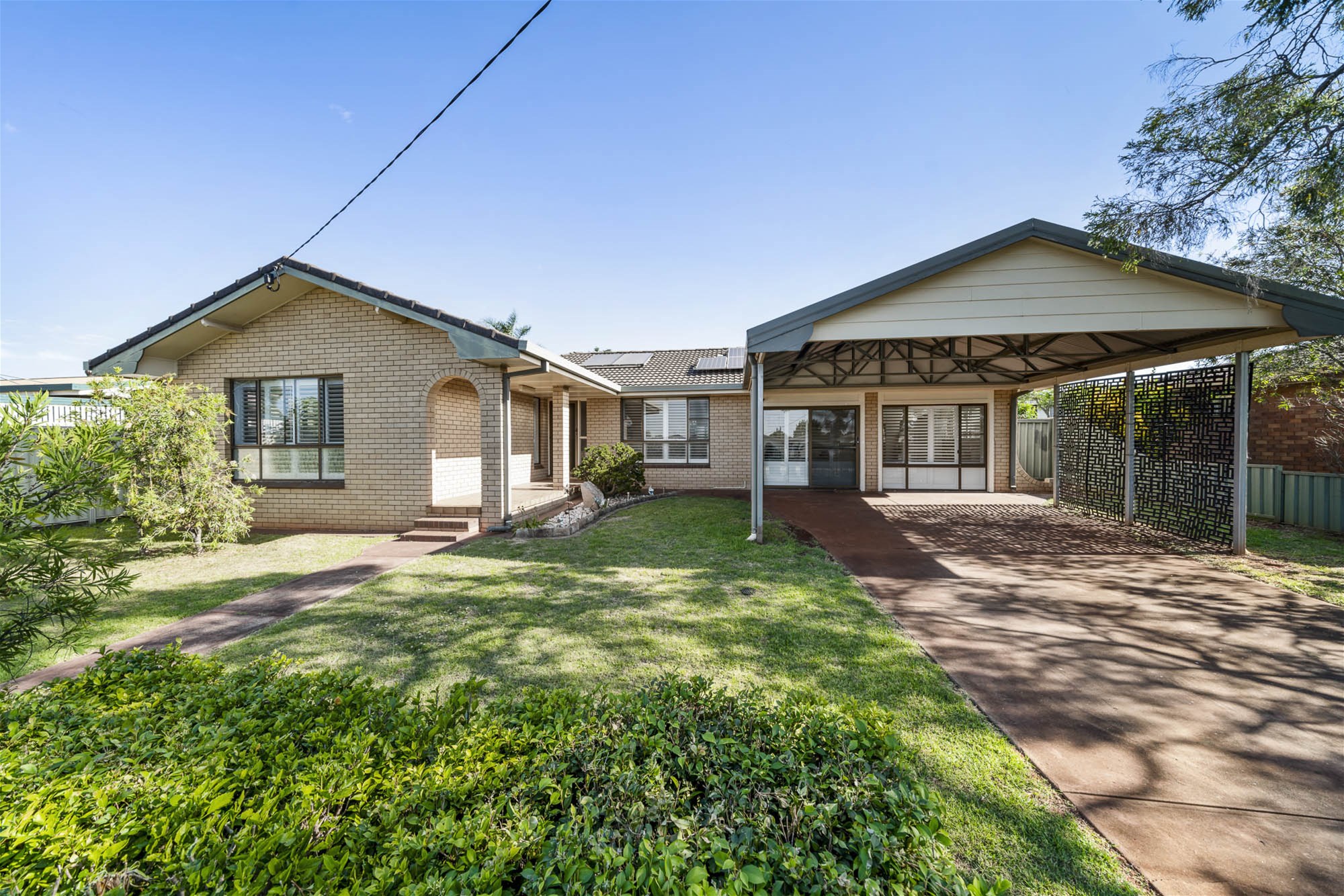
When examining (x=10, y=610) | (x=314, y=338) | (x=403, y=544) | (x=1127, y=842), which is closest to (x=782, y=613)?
(x=1127, y=842)

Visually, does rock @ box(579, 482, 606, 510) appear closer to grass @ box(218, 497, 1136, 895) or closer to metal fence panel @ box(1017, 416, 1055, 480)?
grass @ box(218, 497, 1136, 895)

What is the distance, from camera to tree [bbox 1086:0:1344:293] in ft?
18.6

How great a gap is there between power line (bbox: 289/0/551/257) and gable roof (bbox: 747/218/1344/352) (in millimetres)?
4379

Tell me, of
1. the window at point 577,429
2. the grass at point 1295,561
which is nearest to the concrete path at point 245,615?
the window at point 577,429

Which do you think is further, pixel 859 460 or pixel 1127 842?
pixel 859 460

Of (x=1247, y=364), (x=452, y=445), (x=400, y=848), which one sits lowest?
(x=400, y=848)

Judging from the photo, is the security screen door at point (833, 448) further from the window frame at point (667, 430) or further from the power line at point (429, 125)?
the power line at point (429, 125)

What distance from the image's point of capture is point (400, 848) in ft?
4.50

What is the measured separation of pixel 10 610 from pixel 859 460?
1513 cm

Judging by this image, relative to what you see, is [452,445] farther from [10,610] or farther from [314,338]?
[10,610]

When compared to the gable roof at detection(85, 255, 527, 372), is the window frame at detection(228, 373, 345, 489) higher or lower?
lower

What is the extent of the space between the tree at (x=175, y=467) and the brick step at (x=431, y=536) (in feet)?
7.78

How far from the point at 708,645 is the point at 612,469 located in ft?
25.8

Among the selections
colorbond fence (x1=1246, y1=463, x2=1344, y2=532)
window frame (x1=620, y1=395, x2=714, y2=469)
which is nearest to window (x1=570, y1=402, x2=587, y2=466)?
window frame (x1=620, y1=395, x2=714, y2=469)
